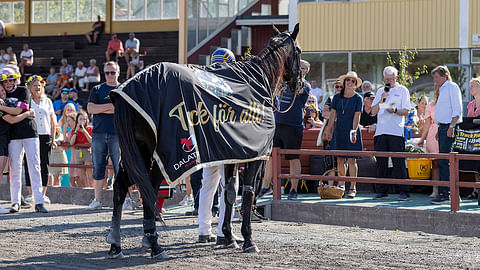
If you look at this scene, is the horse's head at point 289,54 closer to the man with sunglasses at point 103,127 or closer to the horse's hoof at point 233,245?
the horse's hoof at point 233,245

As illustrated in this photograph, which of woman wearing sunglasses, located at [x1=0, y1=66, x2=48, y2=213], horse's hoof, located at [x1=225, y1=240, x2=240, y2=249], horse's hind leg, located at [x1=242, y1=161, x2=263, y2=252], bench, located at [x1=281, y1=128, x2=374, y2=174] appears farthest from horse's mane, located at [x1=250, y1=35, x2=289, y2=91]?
bench, located at [x1=281, y1=128, x2=374, y2=174]

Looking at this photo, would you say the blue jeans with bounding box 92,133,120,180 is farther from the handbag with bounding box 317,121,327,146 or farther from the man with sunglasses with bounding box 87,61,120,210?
the handbag with bounding box 317,121,327,146

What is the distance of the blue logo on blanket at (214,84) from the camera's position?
779 cm

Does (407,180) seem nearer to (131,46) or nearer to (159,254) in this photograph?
(159,254)

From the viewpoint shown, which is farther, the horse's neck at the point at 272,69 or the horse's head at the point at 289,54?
the horse's head at the point at 289,54

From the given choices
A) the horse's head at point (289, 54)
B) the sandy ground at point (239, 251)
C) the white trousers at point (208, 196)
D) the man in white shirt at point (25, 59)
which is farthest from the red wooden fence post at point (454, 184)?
the man in white shirt at point (25, 59)

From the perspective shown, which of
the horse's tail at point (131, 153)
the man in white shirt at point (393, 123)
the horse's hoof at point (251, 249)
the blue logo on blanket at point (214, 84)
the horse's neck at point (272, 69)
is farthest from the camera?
the man in white shirt at point (393, 123)

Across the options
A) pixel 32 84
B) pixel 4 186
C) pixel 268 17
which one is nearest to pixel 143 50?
pixel 268 17

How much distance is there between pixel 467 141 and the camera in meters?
11.2

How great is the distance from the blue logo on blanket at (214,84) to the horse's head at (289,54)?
3.58ft

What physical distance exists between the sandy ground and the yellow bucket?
9.45 feet

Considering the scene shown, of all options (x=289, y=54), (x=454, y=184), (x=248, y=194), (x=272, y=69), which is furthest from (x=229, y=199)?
(x=454, y=184)

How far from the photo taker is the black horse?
7.36 meters

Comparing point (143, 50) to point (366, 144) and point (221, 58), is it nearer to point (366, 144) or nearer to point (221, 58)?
point (366, 144)
